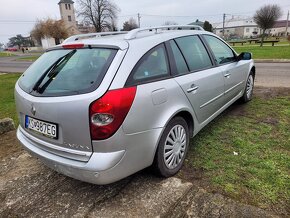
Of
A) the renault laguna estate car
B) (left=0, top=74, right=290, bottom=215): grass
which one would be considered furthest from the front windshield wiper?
(left=0, top=74, right=290, bottom=215): grass

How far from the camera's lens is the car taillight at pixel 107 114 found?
7.06 ft

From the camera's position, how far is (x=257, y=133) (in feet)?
12.8

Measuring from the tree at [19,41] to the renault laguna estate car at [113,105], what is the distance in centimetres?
9355

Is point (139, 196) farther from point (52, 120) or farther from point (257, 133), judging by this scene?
point (257, 133)

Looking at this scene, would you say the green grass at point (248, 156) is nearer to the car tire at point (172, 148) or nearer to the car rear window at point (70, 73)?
the car tire at point (172, 148)

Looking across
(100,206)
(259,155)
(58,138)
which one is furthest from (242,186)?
(58,138)

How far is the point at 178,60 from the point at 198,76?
0.39 m

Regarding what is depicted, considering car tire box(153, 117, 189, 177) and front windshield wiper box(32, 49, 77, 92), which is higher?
front windshield wiper box(32, 49, 77, 92)

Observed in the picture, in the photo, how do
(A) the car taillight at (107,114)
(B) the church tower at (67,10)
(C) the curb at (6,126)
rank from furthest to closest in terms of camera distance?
(B) the church tower at (67,10)
(C) the curb at (6,126)
(A) the car taillight at (107,114)

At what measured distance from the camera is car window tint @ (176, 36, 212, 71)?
3225 millimetres

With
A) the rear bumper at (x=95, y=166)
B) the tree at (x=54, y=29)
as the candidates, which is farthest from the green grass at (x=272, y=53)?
the tree at (x=54, y=29)

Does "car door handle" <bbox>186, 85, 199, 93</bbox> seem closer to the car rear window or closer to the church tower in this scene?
the car rear window

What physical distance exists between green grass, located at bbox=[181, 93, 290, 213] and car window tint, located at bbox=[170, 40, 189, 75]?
45.3 inches

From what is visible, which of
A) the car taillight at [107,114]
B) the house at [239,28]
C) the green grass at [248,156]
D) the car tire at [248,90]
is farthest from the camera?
the house at [239,28]
